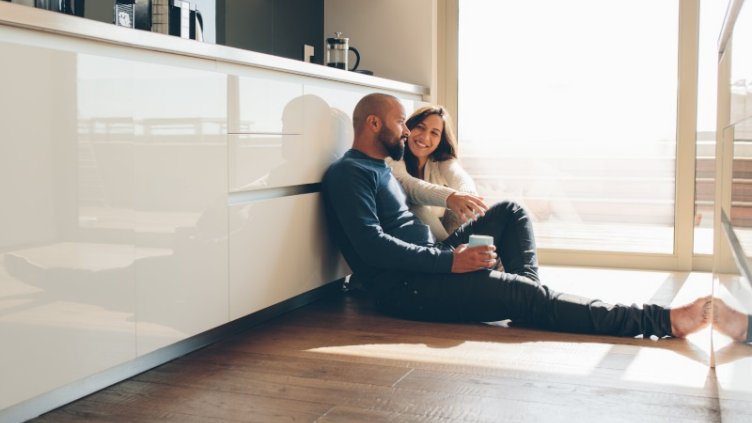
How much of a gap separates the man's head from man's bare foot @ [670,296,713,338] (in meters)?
1.17

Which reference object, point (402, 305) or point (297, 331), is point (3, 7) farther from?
point (402, 305)

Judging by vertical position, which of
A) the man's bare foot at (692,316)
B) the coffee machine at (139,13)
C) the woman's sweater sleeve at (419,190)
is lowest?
the man's bare foot at (692,316)

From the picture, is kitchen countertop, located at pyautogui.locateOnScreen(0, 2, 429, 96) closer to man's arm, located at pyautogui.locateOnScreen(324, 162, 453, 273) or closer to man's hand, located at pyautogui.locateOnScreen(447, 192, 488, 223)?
man's arm, located at pyautogui.locateOnScreen(324, 162, 453, 273)

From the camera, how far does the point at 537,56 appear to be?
4.59 metres

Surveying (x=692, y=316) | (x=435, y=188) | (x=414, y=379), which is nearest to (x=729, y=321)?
(x=414, y=379)

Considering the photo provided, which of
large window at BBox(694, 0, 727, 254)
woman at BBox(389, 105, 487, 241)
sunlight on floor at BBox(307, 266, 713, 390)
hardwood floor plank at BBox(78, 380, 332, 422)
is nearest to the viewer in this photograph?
hardwood floor plank at BBox(78, 380, 332, 422)

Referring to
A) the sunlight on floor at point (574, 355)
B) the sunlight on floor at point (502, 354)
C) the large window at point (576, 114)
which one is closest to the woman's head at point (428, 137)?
the large window at point (576, 114)

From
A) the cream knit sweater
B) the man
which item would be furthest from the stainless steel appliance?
the man

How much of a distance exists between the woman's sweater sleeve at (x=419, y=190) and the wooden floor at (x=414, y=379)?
0.60 meters

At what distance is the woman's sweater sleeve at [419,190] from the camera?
3486mm

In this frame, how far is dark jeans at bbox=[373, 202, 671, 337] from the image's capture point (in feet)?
9.35

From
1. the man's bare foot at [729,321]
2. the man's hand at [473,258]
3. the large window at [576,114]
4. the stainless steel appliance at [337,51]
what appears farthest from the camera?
the large window at [576,114]

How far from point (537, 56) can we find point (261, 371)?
9.02ft

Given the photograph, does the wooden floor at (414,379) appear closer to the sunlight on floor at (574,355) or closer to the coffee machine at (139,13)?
the sunlight on floor at (574,355)
